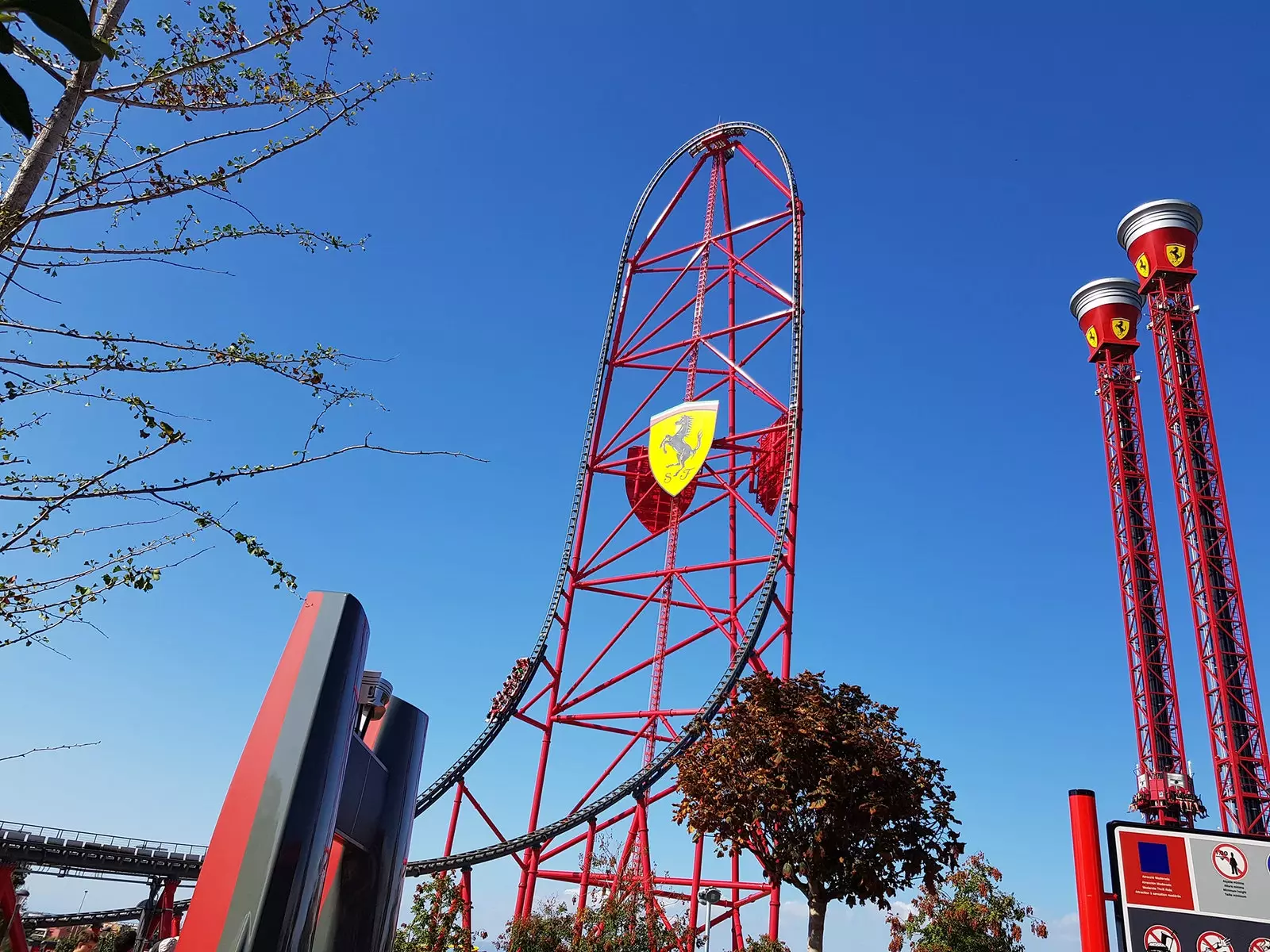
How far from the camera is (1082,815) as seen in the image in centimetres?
884

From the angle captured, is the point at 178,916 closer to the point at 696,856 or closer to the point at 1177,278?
the point at 696,856

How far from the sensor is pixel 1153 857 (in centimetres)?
878

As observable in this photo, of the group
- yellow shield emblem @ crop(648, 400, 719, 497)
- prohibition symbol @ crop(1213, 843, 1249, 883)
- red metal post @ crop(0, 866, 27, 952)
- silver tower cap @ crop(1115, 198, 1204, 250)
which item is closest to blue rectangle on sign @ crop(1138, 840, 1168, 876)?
prohibition symbol @ crop(1213, 843, 1249, 883)

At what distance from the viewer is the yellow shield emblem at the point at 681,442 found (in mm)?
21781

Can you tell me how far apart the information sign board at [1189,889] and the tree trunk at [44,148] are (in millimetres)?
9503

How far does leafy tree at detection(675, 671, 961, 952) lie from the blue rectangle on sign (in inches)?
174

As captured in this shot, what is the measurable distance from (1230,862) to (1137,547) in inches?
1487

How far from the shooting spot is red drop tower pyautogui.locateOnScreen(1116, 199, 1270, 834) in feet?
112

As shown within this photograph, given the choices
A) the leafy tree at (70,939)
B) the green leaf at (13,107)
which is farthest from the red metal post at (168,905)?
the green leaf at (13,107)

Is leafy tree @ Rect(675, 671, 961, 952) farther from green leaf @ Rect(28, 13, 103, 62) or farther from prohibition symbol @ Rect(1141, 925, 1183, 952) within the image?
green leaf @ Rect(28, 13, 103, 62)

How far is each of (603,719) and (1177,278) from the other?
34.3 metres

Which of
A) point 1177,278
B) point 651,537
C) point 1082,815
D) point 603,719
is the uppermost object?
point 1177,278

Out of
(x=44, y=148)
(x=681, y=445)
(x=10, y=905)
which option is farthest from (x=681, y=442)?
(x=44, y=148)

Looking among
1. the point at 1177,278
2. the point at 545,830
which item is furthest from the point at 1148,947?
the point at 1177,278
